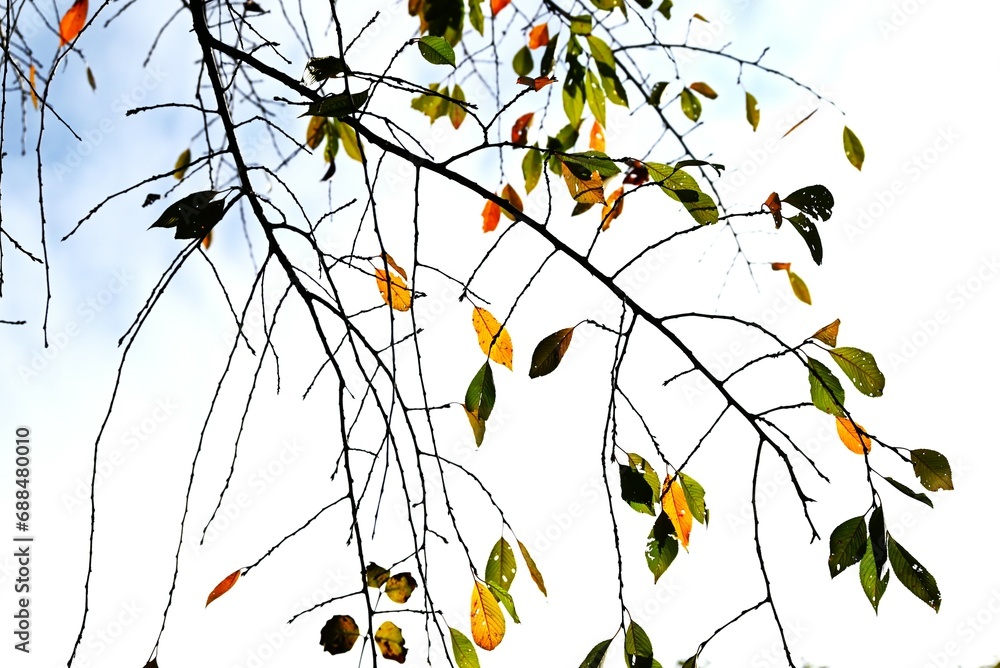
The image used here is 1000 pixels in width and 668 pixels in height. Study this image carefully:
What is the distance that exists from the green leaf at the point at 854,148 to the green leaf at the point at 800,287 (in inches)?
8.4

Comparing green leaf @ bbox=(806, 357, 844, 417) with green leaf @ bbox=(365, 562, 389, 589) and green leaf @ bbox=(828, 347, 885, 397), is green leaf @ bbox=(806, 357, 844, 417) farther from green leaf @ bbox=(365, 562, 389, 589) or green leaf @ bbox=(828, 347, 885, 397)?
green leaf @ bbox=(365, 562, 389, 589)

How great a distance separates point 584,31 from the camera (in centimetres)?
126

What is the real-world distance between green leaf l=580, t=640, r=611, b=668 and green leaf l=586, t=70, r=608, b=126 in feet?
2.75

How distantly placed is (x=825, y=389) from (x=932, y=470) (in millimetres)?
135

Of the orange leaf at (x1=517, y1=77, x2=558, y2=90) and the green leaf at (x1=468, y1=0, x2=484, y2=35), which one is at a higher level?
the green leaf at (x1=468, y1=0, x2=484, y2=35)

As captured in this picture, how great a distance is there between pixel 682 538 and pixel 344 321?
18.0 inches

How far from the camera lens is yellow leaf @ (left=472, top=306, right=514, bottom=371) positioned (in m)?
0.94

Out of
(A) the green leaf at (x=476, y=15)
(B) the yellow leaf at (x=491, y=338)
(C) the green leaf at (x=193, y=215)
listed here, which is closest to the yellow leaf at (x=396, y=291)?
(B) the yellow leaf at (x=491, y=338)

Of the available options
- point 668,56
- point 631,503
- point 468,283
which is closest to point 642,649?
point 631,503

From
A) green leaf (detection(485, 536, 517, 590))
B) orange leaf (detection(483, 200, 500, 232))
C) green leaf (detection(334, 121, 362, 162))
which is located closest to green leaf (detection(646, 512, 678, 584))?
green leaf (detection(485, 536, 517, 590))

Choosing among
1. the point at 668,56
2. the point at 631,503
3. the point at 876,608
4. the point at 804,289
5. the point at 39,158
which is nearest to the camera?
→ the point at 876,608

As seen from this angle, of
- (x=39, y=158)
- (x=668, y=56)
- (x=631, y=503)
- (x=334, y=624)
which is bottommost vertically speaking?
(x=334, y=624)

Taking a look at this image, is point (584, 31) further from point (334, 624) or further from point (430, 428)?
point (334, 624)

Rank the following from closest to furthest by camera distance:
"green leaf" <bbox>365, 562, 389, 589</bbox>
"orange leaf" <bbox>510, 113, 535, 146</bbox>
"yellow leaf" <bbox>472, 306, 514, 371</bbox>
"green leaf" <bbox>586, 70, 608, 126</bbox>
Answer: "green leaf" <bbox>365, 562, 389, 589</bbox> → "yellow leaf" <bbox>472, 306, 514, 371</bbox> → "green leaf" <bbox>586, 70, 608, 126</bbox> → "orange leaf" <bbox>510, 113, 535, 146</bbox>
